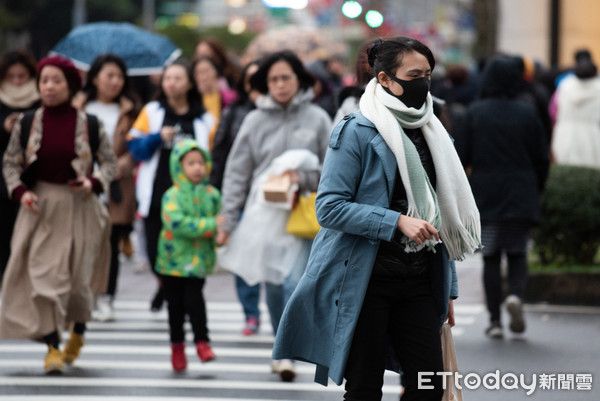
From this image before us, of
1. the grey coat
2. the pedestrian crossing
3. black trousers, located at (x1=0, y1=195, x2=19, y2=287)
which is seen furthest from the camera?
black trousers, located at (x1=0, y1=195, x2=19, y2=287)

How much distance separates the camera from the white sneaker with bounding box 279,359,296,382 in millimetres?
7453

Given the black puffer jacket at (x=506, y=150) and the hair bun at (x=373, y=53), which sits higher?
the hair bun at (x=373, y=53)

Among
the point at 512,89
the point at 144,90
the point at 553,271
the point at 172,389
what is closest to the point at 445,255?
the point at 172,389

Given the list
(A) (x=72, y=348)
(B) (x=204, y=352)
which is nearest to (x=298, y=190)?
(B) (x=204, y=352)

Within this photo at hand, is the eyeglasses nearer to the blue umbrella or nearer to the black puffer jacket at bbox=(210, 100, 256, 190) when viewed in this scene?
the black puffer jacket at bbox=(210, 100, 256, 190)

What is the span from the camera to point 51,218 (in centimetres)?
781

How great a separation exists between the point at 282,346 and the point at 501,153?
419cm

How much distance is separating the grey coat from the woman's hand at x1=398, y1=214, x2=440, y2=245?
318 centimetres

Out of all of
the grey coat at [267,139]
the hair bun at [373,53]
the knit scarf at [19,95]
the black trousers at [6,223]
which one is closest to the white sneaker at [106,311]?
the black trousers at [6,223]

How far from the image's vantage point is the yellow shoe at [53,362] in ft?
25.4

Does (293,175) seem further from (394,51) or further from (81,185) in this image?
(394,51)

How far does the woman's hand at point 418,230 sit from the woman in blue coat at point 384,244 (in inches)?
3.3

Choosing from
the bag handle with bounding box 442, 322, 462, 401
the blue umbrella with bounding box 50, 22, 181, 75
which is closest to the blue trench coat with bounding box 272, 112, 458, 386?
the bag handle with bounding box 442, 322, 462, 401

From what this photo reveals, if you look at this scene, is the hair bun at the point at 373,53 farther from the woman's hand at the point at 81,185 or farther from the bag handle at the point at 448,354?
the woman's hand at the point at 81,185
